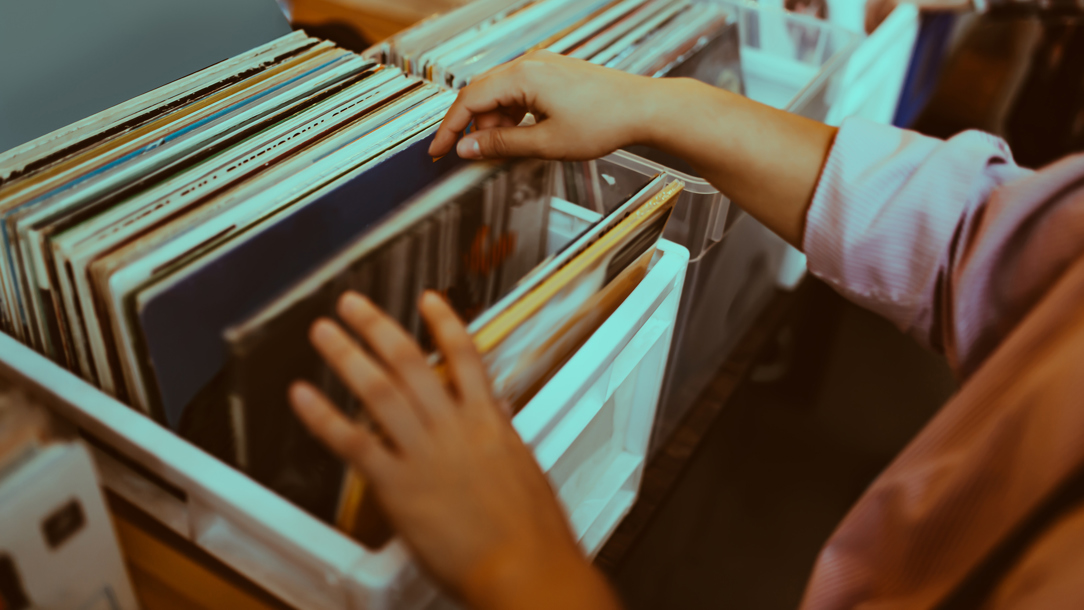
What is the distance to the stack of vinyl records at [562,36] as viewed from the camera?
740 millimetres

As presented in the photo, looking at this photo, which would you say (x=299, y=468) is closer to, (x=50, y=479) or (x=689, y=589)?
(x=50, y=479)

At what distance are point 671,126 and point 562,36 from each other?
0.66ft

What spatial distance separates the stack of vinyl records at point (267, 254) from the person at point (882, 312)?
0.05 meters

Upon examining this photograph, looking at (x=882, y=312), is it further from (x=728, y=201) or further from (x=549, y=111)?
(x=549, y=111)

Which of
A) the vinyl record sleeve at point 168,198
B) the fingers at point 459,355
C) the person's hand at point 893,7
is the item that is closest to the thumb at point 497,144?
the vinyl record sleeve at point 168,198

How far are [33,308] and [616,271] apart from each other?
1.39 feet

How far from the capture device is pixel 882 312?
72 cm

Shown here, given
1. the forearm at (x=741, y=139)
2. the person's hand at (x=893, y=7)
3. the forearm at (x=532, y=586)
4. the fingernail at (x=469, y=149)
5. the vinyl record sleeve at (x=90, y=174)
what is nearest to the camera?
the forearm at (x=532, y=586)

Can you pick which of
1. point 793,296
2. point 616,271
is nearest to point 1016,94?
point 793,296

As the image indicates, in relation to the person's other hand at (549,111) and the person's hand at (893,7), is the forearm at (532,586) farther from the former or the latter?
the person's hand at (893,7)

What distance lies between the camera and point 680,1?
3.02ft

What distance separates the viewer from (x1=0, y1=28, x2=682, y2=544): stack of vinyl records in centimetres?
44

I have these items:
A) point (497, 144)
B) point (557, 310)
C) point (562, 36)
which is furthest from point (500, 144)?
point (562, 36)

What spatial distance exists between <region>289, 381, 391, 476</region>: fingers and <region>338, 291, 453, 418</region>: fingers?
0.03 m
